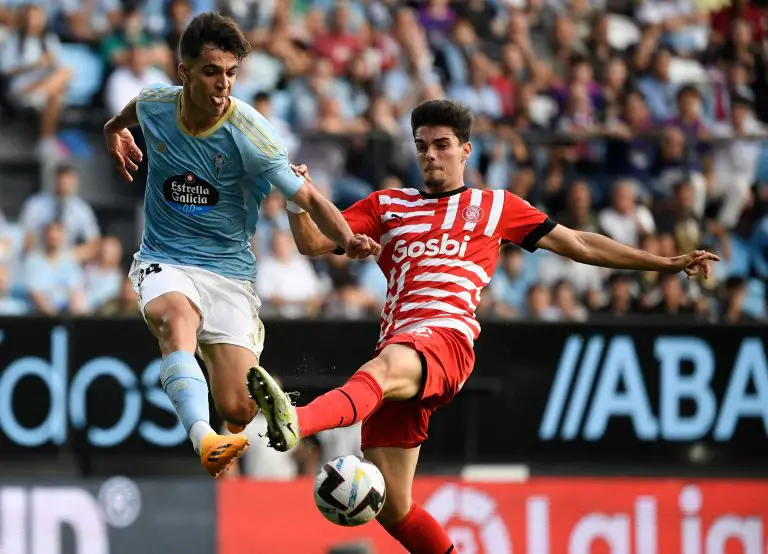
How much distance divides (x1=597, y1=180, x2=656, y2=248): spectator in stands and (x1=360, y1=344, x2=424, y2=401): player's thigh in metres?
5.90

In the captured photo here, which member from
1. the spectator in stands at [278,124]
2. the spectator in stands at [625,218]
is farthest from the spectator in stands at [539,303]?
the spectator in stands at [278,124]

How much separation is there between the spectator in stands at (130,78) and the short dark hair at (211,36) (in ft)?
19.0

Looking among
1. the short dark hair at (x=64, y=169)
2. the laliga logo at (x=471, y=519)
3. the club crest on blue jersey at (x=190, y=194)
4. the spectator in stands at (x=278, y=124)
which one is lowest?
the laliga logo at (x=471, y=519)

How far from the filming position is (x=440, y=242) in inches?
310

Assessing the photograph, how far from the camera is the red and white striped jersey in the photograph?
25.6ft

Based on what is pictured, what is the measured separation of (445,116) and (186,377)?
1.92 m

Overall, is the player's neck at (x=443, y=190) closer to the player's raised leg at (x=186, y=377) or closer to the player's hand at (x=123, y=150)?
the player's raised leg at (x=186, y=377)

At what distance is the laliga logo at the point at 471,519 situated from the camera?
11.4 metres

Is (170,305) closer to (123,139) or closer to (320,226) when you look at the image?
(320,226)

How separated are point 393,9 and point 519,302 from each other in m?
4.30

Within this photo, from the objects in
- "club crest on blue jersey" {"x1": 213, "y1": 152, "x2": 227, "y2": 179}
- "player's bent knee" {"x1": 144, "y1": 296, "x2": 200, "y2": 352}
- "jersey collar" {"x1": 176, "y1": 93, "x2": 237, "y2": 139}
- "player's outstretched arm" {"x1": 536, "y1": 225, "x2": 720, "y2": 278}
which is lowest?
"player's bent knee" {"x1": 144, "y1": 296, "x2": 200, "y2": 352}

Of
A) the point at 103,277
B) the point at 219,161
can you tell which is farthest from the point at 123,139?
the point at 103,277

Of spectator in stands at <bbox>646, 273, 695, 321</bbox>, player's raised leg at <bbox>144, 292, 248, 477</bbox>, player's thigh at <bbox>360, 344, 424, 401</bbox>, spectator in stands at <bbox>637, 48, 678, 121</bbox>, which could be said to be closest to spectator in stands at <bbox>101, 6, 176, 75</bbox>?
spectator in stands at <bbox>646, 273, 695, 321</bbox>

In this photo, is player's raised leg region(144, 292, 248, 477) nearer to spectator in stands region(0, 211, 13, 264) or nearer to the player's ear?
the player's ear
